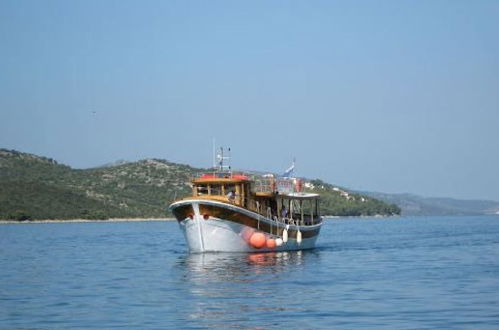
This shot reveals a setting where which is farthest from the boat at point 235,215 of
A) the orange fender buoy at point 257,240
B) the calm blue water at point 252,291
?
the calm blue water at point 252,291

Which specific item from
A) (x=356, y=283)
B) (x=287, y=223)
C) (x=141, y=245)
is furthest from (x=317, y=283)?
(x=141, y=245)

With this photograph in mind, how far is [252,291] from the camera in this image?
139 ft

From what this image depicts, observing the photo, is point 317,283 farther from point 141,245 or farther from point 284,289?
point 141,245

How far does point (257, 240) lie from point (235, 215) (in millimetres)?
3504

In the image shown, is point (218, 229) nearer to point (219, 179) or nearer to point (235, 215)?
point (235, 215)

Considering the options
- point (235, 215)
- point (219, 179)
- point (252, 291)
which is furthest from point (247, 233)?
point (252, 291)

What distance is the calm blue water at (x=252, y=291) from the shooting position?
33.8 meters

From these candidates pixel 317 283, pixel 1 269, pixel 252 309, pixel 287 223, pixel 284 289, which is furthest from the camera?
pixel 287 223

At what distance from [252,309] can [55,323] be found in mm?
7378

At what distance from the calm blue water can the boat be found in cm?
136

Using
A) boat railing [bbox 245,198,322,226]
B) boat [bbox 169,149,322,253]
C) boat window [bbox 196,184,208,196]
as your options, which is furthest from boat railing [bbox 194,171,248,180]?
boat railing [bbox 245,198,322,226]

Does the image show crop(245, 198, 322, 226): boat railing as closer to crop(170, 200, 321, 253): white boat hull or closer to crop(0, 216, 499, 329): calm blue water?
crop(170, 200, 321, 253): white boat hull

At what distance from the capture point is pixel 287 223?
238 feet

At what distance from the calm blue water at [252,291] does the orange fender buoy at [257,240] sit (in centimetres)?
121
